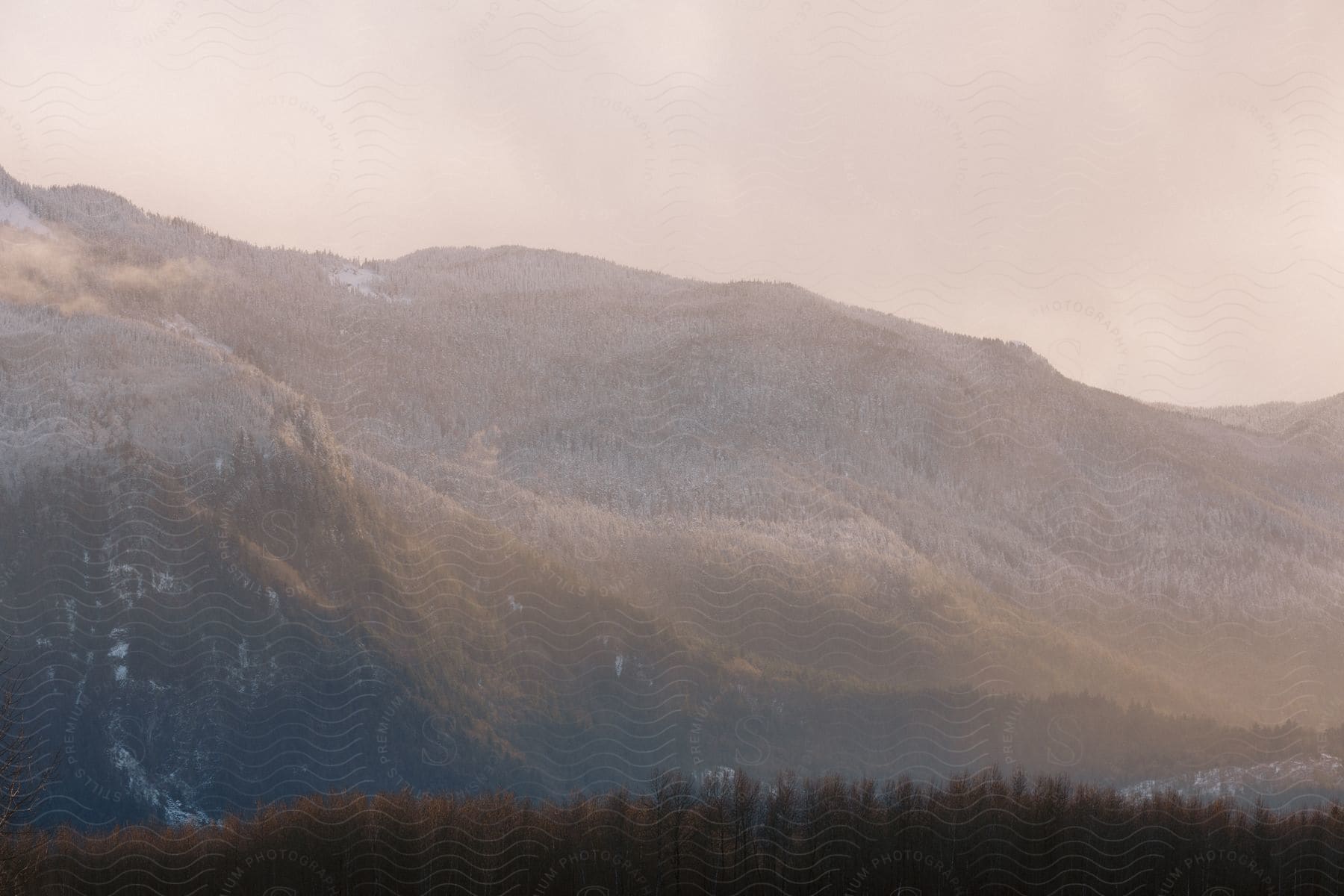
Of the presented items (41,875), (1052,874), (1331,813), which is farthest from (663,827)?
(1331,813)

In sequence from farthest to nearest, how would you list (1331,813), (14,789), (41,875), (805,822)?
(1331,813)
(805,822)
(41,875)
(14,789)

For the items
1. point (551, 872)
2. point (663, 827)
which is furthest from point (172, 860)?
point (663, 827)

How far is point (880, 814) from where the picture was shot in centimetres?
15938

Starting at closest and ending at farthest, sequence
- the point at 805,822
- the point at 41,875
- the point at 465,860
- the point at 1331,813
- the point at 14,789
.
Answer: the point at 14,789
the point at 41,875
the point at 465,860
the point at 805,822
the point at 1331,813

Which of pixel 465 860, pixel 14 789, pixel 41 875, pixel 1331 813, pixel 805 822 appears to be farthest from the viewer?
pixel 1331 813

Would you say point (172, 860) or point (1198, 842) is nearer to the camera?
point (172, 860)

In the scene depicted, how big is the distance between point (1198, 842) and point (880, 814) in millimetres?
33048

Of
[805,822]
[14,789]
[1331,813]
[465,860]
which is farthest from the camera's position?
[1331,813]

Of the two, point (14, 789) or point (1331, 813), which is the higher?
point (14, 789)

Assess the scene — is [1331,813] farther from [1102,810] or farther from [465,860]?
[465,860]

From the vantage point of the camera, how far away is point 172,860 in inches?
5551

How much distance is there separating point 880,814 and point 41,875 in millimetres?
81867

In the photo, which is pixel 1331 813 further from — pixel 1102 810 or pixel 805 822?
pixel 805 822

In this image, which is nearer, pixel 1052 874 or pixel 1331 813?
pixel 1052 874
